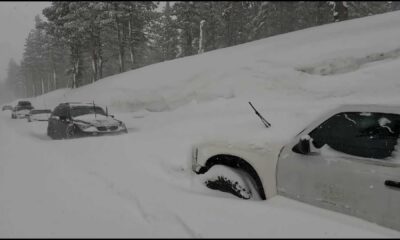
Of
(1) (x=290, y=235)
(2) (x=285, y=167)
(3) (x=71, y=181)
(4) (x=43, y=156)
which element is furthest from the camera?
(4) (x=43, y=156)

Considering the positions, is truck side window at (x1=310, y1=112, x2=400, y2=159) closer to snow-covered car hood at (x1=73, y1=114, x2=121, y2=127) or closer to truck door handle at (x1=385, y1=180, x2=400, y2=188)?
truck door handle at (x1=385, y1=180, x2=400, y2=188)

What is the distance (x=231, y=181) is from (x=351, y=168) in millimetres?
1411

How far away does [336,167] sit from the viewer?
3.63 m

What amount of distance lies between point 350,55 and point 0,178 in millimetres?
13154

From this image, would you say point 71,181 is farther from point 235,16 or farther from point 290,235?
point 235,16

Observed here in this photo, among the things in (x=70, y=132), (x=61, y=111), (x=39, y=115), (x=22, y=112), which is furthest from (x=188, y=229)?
(x=22, y=112)

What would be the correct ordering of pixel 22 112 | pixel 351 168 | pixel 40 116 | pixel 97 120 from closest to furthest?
1. pixel 351 168
2. pixel 97 120
3. pixel 40 116
4. pixel 22 112

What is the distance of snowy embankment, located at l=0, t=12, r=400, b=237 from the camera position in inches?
90.3

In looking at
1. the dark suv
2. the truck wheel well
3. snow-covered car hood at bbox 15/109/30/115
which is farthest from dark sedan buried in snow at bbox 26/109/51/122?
the truck wheel well

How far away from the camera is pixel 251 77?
15.8m

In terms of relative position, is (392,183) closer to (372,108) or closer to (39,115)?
(372,108)

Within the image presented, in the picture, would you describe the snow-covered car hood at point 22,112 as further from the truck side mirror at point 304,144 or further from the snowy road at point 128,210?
the truck side mirror at point 304,144

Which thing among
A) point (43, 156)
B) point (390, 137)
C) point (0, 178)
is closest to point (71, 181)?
point (0, 178)

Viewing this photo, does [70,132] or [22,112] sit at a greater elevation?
[70,132]
